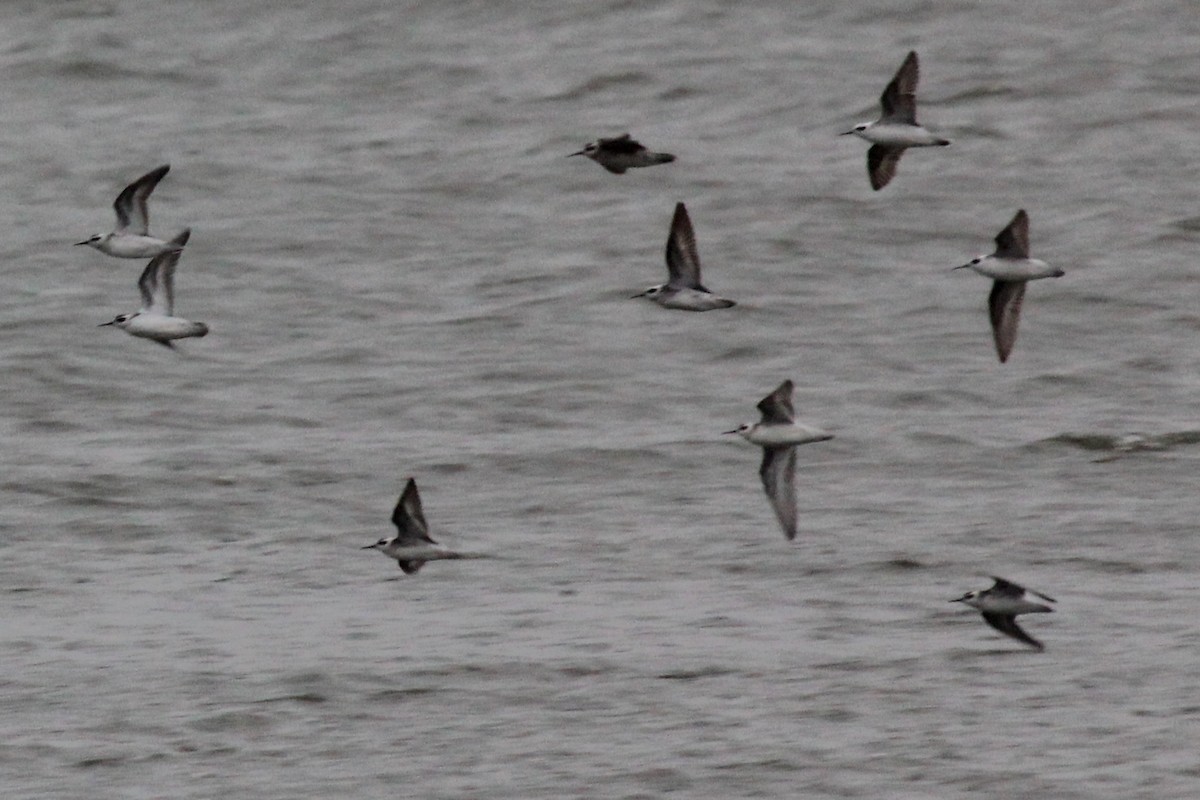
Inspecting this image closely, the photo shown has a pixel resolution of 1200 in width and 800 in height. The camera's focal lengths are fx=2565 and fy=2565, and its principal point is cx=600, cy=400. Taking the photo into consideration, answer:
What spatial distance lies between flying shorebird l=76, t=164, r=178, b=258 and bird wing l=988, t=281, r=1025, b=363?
213 inches

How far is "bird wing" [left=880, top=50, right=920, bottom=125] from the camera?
1670 cm

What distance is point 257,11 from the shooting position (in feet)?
128

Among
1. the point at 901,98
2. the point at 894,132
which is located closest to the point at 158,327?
the point at 894,132

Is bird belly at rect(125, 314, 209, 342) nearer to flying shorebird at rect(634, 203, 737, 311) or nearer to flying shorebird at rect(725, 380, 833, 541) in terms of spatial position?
flying shorebird at rect(634, 203, 737, 311)

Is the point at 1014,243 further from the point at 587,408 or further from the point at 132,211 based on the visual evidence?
the point at 587,408

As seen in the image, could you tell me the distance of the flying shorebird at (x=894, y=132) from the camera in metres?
16.8

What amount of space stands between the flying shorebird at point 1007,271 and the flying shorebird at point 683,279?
177 centimetres

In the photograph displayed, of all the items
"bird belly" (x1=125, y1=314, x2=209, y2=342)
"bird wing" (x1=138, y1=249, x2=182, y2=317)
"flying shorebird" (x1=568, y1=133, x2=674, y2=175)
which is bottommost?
"bird belly" (x1=125, y1=314, x2=209, y2=342)

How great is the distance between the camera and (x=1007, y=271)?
53.5 feet

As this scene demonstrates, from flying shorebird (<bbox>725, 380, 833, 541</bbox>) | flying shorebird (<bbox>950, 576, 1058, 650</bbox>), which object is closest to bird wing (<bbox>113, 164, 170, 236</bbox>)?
flying shorebird (<bbox>725, 380, 833, 541</bbox>)

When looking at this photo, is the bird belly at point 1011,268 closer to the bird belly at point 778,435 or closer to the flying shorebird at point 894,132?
the flying shorebird at point 894,132

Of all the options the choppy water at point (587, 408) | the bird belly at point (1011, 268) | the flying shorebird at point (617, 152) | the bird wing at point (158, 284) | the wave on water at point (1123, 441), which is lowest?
the wave on water at point (1123, 441)

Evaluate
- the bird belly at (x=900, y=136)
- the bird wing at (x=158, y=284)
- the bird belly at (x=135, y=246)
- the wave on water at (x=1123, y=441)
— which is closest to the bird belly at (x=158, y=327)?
the bird wing at (x=158, y=284)

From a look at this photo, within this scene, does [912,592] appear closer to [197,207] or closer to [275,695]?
[275,695]
